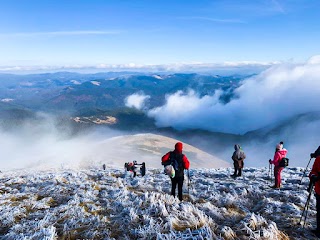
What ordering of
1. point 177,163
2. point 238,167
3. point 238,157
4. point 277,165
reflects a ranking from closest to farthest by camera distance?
point 177,163, point 277,165, point 238,157, point 238,167

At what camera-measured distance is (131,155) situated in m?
114

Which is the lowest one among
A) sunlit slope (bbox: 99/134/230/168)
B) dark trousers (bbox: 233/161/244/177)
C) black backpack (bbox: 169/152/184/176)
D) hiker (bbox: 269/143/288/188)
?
sunlit slope (bbox: 99/134/230/168)

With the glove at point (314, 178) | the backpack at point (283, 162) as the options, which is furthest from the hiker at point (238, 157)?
the glove at point (314, 178)

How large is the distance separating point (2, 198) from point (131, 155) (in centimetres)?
10065

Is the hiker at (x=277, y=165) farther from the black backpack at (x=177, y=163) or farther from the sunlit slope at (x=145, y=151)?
the sunlit slope at (x=145, y=151)

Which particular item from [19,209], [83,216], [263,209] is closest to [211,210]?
[263,209]

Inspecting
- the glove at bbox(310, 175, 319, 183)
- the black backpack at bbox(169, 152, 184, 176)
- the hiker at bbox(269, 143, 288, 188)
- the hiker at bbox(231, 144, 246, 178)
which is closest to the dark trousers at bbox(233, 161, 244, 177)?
the hiker at bbox(231, 144, 246, 178)

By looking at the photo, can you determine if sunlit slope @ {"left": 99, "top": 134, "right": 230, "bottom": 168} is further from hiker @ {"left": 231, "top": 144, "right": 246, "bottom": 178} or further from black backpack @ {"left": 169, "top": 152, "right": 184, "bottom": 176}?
black backpack @ {"left": 169, "top": 152, "right": 184, "bottom": 176}

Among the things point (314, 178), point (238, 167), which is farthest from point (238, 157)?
point (314, 178)

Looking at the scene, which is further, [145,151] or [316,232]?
[145,151]

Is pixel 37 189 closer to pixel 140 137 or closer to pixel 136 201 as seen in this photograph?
pixel 136 201

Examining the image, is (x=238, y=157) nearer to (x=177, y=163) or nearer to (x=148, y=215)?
(x=177, y=163)

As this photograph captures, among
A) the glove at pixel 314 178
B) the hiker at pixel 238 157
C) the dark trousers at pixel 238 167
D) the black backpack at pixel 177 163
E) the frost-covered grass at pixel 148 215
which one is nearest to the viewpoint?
the frost-covered grass at pixel 148 215

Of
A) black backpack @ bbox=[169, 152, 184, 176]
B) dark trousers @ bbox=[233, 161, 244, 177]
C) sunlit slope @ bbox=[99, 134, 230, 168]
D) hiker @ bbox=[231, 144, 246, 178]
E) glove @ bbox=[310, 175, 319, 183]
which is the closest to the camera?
glove @ bbox=[310, 175, 319, 183]
